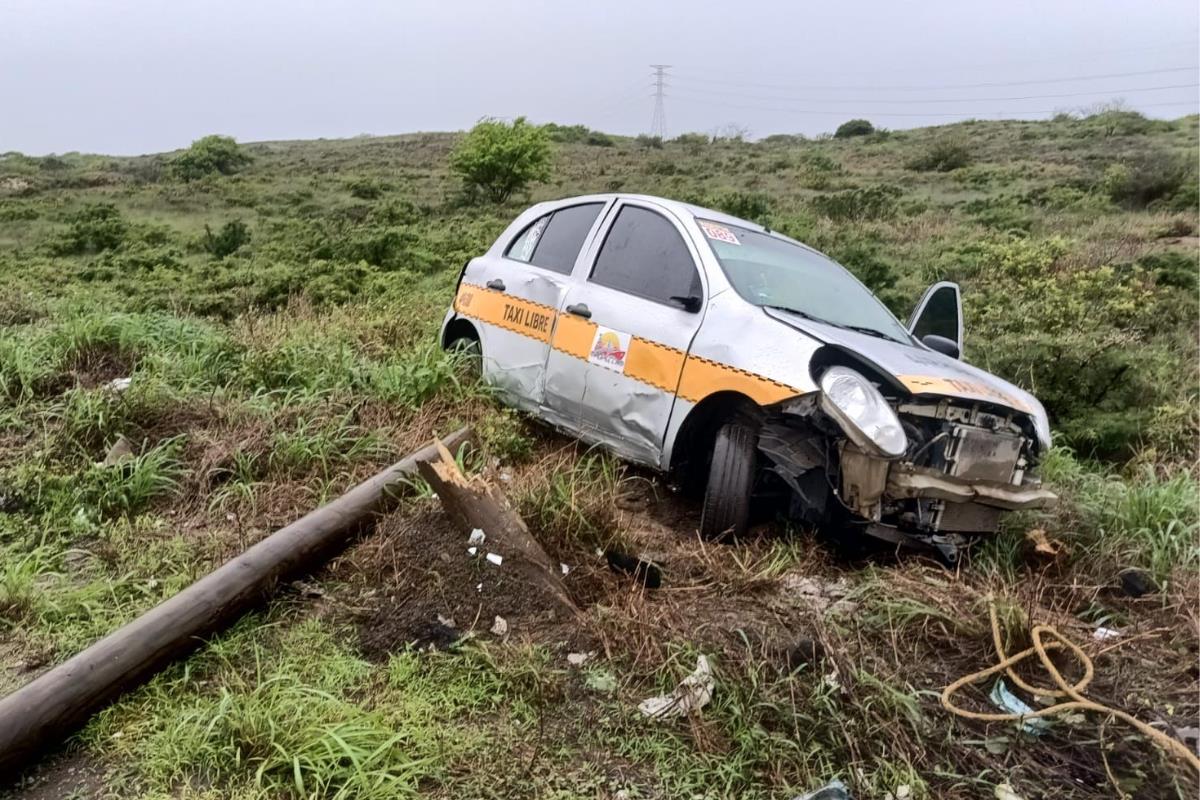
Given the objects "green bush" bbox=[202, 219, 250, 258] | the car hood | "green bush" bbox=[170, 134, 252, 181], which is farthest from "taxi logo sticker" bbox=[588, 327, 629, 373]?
"green bush" bbox=[170, 134, 252, 181]

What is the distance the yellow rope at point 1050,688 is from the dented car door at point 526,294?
2808mm

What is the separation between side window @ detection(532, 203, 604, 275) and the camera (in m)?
5.03

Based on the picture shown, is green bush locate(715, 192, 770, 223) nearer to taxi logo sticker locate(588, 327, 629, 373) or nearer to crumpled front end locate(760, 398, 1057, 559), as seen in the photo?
taxi logo sticker locate(588, 327, 629, 373)

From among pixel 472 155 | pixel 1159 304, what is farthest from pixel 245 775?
pixel 472 155

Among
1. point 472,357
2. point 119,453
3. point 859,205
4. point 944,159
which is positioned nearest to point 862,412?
point 472,357

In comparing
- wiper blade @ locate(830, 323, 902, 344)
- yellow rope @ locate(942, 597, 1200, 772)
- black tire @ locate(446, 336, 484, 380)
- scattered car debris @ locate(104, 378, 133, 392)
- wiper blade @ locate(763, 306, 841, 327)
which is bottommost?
yellow rope @ locate(942, 597, 1200, 772)

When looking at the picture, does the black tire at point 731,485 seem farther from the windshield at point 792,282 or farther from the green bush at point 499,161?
the green bush at point 499,161

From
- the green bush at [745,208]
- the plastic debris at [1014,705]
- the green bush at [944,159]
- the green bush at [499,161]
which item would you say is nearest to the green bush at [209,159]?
the green bush at [499,161]

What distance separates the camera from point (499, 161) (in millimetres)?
25578

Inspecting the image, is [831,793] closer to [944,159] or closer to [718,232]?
[718,232]

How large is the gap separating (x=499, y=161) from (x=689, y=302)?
74.9 ft

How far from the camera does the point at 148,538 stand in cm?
386

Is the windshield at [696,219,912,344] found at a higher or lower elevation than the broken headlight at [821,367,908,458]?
higher

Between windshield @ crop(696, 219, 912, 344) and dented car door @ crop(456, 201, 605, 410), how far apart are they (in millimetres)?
938
